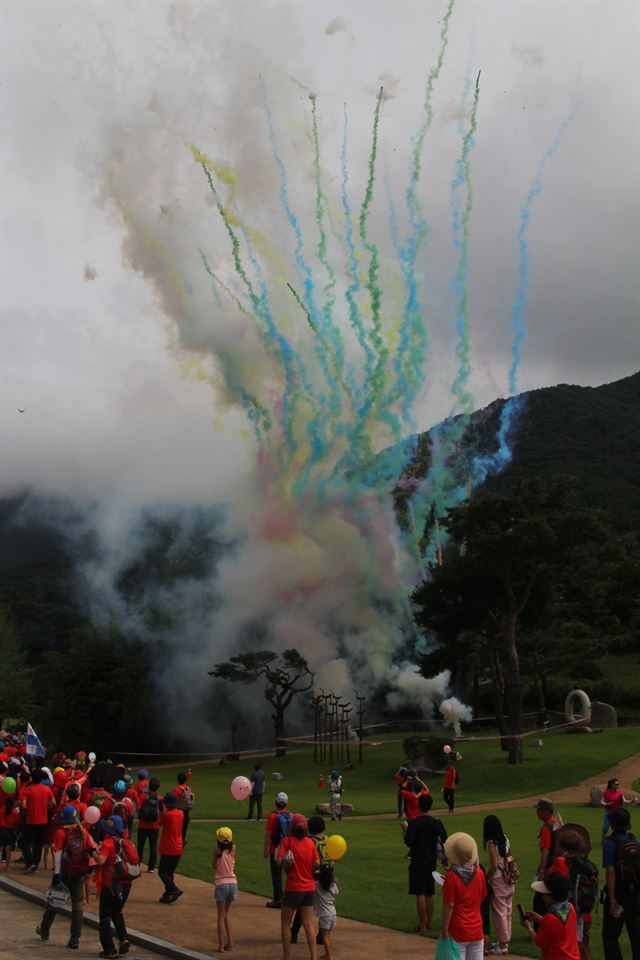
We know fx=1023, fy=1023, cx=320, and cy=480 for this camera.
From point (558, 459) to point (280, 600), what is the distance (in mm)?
47345

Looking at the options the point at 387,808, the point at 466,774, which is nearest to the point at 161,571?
the point at 466,774

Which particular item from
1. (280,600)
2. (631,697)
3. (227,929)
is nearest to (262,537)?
(280,600)

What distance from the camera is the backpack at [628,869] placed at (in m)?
10.7

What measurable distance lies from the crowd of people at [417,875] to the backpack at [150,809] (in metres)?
0.02

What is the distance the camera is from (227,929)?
13.5m

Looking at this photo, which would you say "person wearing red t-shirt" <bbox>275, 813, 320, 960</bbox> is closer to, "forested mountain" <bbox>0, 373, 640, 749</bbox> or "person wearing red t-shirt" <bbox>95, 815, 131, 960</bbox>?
"person wearing red t-shirt" <bbox>95, 815, 131, 960</bbox>

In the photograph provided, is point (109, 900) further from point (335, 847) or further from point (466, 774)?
point (466, 774)

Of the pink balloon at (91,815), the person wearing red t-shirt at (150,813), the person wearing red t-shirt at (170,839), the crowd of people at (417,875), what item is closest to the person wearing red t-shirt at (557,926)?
the crowd of people at (417,875)

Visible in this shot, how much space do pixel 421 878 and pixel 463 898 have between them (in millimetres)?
4689

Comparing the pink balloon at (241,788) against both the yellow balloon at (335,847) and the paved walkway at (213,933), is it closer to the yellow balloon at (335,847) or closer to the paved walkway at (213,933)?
the paved walkway at (213,933)

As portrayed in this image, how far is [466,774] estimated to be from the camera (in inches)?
1661

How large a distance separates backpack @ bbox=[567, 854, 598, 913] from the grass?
3.12 metres

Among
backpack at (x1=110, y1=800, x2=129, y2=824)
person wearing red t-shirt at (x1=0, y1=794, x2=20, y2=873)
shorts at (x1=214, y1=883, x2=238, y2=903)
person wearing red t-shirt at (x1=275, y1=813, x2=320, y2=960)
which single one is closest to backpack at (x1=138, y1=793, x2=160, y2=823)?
backpack at (x1=110, y1=800, x2=129, y2=824)

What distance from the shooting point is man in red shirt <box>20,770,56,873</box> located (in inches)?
754
